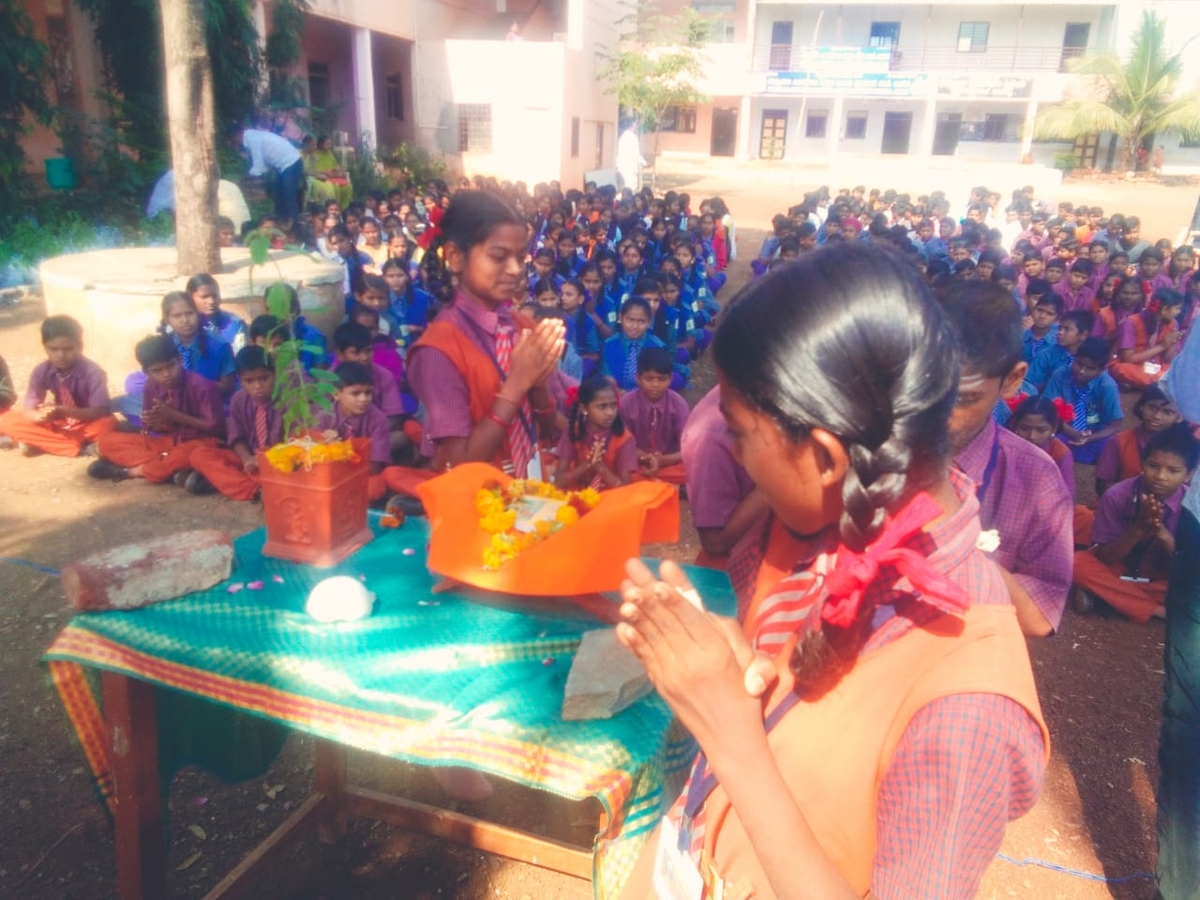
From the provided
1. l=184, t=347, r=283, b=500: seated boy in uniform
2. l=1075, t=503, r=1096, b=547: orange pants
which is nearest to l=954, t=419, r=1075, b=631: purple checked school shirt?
l=1075, t=503, r=1096, b=547: orange pants

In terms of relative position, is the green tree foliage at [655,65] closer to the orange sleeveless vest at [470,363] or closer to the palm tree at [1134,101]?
the palm tree at [1134,101]

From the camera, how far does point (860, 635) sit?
958mm

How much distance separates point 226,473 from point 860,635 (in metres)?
4.48

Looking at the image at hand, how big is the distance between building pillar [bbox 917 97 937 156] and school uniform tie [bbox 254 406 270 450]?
3012cm

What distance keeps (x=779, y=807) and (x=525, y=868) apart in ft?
5.66

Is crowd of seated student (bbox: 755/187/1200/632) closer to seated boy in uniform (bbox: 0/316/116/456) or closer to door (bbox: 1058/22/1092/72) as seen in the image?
seated boy in uniform (bbox: 0/316/116/456)

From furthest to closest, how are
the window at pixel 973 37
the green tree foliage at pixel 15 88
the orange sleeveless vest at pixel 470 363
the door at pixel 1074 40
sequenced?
the window at pixel 973 37 < the door at pixel 1074 40 < the green tree foliage at pixel 15 88 < the orange sleeveless vest at pixel 470 363

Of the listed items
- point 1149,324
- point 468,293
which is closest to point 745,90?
point 1149,324

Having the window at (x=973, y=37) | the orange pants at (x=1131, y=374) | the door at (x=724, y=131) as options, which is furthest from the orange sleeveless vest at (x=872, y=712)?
the window at (x=973, y=37)

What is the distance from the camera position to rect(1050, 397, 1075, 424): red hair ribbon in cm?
577

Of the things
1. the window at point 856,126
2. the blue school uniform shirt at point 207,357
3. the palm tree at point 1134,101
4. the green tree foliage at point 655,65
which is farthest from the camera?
the window at point 856,126

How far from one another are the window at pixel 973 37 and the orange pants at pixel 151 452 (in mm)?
34240

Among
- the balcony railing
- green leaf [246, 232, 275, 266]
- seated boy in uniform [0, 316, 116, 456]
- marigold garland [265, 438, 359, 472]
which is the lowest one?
seated boy in uniform [0, 316, 116, 456]

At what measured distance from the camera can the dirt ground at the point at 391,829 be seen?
2330mm
